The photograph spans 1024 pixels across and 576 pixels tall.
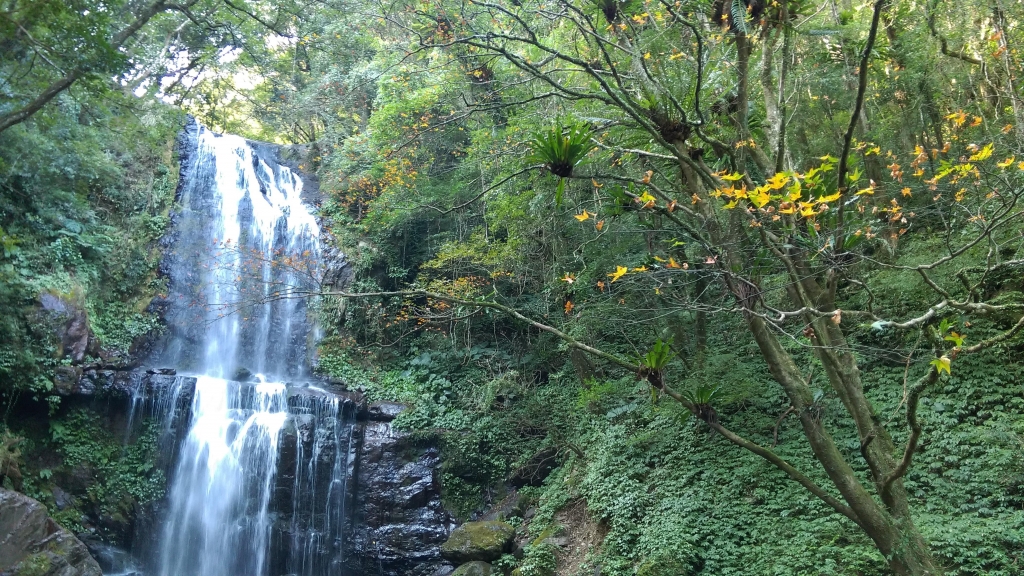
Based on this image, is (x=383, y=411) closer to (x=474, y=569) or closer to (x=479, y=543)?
(x=479, y=543)

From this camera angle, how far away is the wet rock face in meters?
9.37

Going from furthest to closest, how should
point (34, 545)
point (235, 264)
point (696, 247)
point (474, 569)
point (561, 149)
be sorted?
point (235, 264) < point (474, 569) < point (34, 545) < point (696, 247) < point (561, 149)

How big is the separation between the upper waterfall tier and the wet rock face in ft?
11.7

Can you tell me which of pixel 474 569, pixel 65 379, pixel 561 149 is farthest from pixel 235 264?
pixel 561 149

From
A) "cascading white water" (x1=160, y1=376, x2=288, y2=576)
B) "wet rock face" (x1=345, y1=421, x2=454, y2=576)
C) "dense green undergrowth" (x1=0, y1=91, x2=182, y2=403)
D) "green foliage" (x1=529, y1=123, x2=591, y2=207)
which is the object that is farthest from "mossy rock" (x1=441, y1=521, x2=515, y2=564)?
"dense green undergrowth" (x1=0, y1=91, x2=182, y2=403)

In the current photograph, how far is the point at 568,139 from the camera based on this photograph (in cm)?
339

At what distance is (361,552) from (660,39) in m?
8.65

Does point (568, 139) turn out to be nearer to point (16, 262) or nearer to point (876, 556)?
point (876, 556)

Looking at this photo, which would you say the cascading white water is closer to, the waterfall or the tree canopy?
the waterfall

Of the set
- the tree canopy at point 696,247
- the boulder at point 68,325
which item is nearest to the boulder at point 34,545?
the boulder at point 68,325

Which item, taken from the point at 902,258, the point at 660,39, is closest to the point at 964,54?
the point at 902,258

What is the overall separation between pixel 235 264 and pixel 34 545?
7683mm

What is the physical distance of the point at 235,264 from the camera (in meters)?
13.8

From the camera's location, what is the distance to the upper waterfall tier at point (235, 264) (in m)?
12.6
